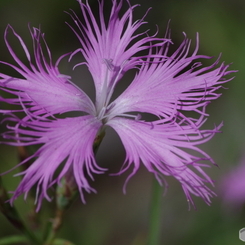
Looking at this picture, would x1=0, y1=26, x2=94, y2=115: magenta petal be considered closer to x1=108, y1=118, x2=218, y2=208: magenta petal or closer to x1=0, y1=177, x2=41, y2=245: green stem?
x1=108, y1=118, x2=218, y2=208: magenta petal

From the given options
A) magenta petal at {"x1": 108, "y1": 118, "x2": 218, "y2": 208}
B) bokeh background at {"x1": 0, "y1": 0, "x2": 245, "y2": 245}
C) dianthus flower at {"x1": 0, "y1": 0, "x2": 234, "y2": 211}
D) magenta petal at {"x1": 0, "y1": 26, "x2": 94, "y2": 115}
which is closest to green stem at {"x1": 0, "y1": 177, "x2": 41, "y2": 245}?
dianthus flower at {"x1": 0, "y1": 0, "x2": 234, "y2": 211}

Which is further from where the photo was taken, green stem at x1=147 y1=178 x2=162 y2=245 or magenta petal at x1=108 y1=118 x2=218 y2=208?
green stem at x1=147 y1=178 x2=162 y2=245

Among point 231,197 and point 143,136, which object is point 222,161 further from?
point 143,136

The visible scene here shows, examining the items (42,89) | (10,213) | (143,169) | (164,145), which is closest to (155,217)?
(164,145)

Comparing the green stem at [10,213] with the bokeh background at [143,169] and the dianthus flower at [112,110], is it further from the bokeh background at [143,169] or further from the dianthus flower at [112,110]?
the bokeh background at [143,169]

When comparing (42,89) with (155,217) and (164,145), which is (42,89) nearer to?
(164,145)

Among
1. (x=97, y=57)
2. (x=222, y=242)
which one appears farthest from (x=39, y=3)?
(x=222, y=242)
